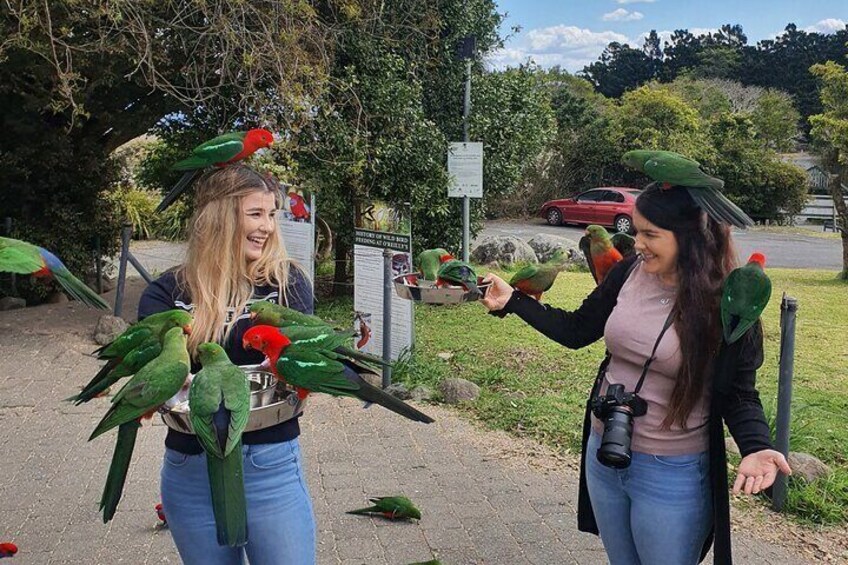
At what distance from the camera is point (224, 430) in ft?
5.62

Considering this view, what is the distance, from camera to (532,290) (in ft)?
9.71

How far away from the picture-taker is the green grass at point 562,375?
4888 millimetres

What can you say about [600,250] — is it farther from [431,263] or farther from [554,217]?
[554,217]

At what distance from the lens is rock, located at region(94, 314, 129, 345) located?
25.6 ft

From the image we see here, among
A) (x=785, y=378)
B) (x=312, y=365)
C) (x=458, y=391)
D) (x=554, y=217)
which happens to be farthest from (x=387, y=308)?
(x=554, y=217)

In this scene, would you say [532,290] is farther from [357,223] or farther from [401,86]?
[357,223]

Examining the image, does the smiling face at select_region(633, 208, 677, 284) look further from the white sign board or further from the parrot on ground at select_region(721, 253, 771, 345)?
the white sign board

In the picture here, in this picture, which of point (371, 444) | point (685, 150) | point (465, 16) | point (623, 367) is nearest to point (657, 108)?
point (685, 150)

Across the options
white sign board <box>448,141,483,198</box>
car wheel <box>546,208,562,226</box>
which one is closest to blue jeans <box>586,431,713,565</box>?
white sign board <box>448,141,483,198</box>

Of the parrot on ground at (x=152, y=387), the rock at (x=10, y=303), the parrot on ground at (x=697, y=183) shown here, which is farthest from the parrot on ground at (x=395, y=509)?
the rock at (x=10, y=303)

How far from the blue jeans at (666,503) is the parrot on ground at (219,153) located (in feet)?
5.04

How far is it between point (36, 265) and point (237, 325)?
597mm

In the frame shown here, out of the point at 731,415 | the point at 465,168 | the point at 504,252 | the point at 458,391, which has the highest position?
the point at 465,168

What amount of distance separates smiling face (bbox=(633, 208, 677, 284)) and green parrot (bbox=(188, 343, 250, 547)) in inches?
48.4
